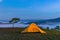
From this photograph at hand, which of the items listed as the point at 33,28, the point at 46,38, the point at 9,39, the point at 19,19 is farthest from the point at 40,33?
the point at 19,19

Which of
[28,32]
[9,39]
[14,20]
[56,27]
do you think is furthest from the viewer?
[14,20]

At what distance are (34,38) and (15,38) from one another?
1.16 meters

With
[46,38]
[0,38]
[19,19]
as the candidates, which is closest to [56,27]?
[19,19]

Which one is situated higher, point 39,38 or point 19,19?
point 19,19

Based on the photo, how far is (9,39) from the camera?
13453 millimetres

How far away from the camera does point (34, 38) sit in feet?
45.5

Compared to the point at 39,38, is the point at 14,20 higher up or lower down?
higher up

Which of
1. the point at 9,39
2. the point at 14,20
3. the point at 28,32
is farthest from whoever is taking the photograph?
the point at 14,20

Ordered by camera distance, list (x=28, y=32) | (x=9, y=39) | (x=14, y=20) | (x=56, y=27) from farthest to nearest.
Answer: (x=14, y=20) < (x=56, y=27) < (x=28, y=32) < (x=9, y=39)

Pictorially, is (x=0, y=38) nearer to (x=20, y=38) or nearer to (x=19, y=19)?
(x=20, y=38)

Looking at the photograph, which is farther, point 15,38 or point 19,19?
point 19,19

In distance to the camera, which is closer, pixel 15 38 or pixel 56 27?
pixel 15 38

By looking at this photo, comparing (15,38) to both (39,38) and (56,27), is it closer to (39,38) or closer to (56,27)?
(39,38)

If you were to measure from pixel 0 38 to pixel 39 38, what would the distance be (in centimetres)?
234
